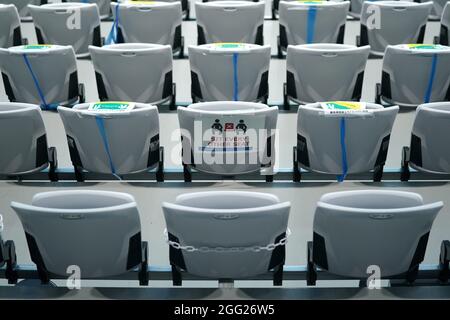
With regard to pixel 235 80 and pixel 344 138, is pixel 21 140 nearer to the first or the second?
pixel 235 80

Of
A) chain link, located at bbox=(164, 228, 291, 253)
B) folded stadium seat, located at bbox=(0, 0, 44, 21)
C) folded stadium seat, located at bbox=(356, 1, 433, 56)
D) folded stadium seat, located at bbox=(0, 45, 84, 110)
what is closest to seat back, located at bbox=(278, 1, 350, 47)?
folded stadium seat, located at bbox=(356, 1, 433, 56)

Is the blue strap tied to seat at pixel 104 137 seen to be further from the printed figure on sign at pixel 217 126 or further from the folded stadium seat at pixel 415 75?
the folded stadium seat at pixel 415 75

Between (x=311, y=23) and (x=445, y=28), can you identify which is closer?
(x=311, y=23)

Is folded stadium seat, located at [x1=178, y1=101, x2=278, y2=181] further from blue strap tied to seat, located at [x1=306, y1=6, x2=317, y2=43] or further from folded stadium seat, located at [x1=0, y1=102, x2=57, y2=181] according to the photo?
blue strap tied to seat, located at [x1=306, y1=6, x2=317, y2=43]

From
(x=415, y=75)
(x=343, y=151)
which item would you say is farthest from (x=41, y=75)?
(x=415, y=75)

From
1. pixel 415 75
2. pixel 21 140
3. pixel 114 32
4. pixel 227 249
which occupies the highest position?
pixel 114 32

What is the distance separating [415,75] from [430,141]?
2.53ft

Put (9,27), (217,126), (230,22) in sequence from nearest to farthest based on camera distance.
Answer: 1. (217,126)
2. (230,22)
3. (9,27)

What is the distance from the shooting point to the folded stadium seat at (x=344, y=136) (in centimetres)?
291

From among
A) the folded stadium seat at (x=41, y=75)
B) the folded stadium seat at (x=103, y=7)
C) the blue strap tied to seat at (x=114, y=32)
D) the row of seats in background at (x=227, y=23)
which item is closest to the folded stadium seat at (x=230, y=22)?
the row of seats in background at (x=227, y=23)

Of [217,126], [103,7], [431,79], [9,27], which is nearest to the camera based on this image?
[217,126]

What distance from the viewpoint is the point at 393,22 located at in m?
4.40
